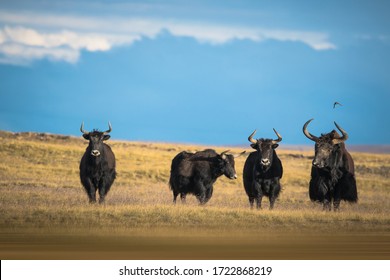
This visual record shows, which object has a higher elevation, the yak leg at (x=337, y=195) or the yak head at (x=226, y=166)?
the yak head at (x=226, y=166)

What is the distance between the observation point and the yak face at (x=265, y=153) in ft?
76.8

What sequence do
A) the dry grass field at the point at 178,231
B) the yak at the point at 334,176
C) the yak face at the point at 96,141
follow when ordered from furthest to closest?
the yak face at the point at 96,141 → the yak at the point at 334,176 → the dry grass field at the point at 178,231

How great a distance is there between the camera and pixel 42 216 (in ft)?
65.2

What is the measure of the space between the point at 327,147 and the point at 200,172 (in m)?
4.63

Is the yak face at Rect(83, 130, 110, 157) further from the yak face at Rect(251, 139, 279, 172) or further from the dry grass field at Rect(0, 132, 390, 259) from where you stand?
the yak face at Rect(251, 139, 279, 172)

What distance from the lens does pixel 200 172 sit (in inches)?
1019

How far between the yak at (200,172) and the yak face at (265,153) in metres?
2.07

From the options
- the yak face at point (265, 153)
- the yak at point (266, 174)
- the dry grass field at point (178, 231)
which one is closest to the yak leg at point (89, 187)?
the dry grass field at point (178, 231)

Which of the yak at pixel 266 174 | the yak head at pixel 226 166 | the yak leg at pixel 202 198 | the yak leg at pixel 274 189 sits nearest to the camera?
the yak at pixel 266 174

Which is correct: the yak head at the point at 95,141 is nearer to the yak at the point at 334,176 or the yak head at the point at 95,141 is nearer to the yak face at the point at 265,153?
the yak face at the point at 265,153

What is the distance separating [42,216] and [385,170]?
40410mm

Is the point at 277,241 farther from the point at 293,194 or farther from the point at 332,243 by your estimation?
the point at 293,194

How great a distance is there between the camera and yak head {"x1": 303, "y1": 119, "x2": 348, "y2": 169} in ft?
75.2

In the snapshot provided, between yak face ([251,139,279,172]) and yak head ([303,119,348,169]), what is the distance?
1283 mm
